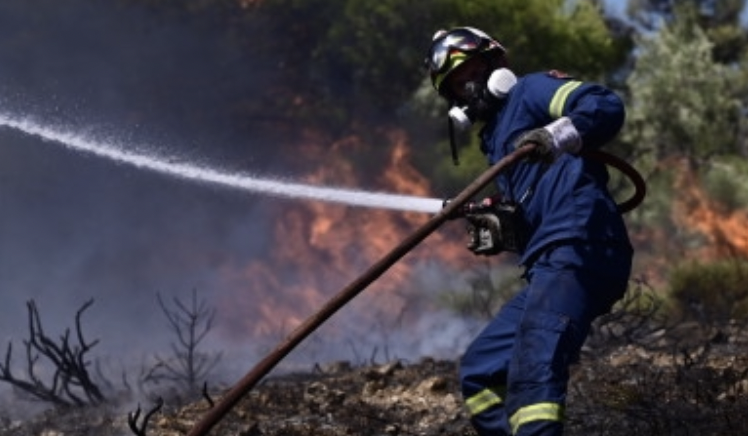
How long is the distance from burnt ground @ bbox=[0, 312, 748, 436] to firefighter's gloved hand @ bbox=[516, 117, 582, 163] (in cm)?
160

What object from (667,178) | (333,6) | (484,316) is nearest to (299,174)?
(333,6)

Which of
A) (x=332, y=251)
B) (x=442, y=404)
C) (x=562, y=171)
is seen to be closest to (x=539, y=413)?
(x=562, y=171)

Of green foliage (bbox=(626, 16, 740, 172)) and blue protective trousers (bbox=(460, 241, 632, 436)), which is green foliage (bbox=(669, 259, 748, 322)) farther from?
green foliage (bbox=(626, 16, 740, 172))

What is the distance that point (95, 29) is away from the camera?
902 inches

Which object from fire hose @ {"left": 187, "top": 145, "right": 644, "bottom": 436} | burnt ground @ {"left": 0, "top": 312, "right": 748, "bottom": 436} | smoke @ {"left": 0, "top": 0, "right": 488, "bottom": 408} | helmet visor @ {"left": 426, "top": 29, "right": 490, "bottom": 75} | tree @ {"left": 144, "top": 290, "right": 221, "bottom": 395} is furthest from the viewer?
smoke @ {"left": 0, "top": 0, "right": 488, "bottom": 408}

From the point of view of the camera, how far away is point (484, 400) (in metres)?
4.55

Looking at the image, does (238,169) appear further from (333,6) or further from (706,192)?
(706,192)

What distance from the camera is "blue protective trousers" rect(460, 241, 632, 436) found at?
4.17m

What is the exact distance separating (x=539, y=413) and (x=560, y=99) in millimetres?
1119

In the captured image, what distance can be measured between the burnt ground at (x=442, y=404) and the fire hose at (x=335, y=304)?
168 cm

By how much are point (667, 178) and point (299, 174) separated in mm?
6789

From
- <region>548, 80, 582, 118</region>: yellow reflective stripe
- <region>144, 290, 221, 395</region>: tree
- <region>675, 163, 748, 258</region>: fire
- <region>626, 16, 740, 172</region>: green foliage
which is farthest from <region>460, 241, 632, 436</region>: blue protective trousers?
<region>626, 16, 740, 172</region>: green foliage

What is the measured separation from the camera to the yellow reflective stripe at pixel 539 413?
4105mm

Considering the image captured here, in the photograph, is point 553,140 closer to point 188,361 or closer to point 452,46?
point 452,46
